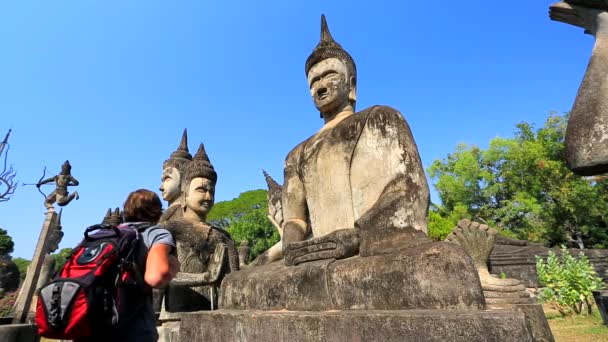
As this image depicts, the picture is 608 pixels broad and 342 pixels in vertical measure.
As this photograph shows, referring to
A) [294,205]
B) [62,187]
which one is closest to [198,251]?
[294,205]

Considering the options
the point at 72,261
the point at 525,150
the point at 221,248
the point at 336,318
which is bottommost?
the point at 336,318

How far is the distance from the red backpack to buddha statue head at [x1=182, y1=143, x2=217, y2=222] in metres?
2.83

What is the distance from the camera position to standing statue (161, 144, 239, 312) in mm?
4195

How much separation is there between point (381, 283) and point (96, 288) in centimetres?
151

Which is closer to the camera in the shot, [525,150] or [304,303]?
[304,303]

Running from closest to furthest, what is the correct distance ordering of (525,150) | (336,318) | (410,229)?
(336,318) → (410,229) → (525,150)

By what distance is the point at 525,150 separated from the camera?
26.4 meters

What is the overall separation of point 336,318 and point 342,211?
1.12m

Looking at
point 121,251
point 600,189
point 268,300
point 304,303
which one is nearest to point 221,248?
point 268,300

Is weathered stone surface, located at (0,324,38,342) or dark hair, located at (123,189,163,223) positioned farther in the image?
weathered stone surface, located at (0,324,38,342)

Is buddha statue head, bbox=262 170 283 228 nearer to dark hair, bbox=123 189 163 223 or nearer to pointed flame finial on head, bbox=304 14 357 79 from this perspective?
pointed flame finial on head, bbox=304 14 357 79

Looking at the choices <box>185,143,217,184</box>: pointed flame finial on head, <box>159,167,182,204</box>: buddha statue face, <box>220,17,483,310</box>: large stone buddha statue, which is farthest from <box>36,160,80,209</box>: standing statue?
<box>220,17,483,310</box>: large stone buddha statue

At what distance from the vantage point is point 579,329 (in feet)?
24.8

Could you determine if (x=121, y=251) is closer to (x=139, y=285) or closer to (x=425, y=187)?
(x=139, y=285)
